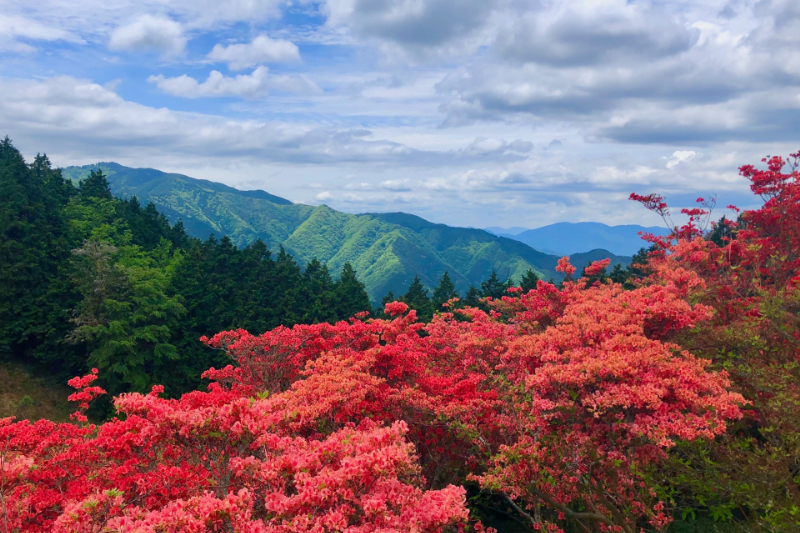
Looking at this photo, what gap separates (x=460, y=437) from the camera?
1080cm

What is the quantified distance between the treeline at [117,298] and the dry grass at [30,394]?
982 mm

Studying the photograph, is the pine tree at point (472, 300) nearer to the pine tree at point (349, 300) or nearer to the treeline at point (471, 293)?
the treeline at point (471, 293)

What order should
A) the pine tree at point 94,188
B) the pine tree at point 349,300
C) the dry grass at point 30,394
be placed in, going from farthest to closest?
the pine tree at point 94,188
the pine tree at point 349,300
the dry grass at point 30,394

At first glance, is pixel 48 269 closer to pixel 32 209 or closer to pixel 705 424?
pixel 32 209

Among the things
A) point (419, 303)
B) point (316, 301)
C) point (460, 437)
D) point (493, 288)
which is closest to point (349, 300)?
point (316, 301)

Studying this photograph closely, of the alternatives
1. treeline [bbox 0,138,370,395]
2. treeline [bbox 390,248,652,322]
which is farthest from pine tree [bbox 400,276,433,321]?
treeline [bbox 0,138,370,395]

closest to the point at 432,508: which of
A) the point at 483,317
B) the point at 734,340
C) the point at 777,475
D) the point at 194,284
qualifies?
the point at 777,475

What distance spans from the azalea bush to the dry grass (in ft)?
71.8

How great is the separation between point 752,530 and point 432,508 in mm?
7450

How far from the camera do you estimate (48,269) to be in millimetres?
33625

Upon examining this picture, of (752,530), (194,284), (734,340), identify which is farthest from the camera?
(194,284)

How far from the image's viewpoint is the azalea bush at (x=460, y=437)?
6.20 metres

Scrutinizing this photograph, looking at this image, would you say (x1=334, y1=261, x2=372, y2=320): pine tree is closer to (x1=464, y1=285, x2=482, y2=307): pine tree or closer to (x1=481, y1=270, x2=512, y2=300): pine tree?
(x1=464, y1=285, x2=482, y2=307): pine tree

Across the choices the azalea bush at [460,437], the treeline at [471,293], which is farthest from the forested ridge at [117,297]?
A: the azalea bush at [460,437]
